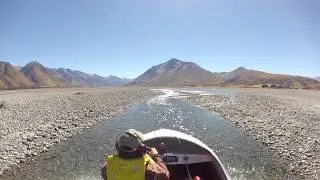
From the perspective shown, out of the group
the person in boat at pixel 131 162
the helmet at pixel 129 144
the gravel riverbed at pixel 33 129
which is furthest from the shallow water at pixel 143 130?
the helmet at pixel 129 144

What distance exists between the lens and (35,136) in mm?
23891

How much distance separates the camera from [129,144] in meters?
6.71

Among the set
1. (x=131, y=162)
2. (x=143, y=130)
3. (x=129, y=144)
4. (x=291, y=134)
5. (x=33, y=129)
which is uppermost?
(x=129, y=144)

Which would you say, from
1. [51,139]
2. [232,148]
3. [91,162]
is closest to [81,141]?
[51,139]

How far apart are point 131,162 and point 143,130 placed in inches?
932

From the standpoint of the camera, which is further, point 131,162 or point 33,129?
point 33,129

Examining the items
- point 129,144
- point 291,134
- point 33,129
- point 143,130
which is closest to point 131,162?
point 129,144

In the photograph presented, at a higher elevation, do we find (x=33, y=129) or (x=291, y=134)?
(x=33, y=129)

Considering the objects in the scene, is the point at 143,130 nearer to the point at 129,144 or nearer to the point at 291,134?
the point at 291,134

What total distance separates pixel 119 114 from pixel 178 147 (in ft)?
96.6

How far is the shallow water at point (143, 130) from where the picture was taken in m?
17.3

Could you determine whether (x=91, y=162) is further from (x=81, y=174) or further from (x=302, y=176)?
(x=302, y=176)

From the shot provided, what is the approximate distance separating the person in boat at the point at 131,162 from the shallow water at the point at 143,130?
10.4 m

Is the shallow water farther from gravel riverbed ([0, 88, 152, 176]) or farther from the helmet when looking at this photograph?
the helmet
